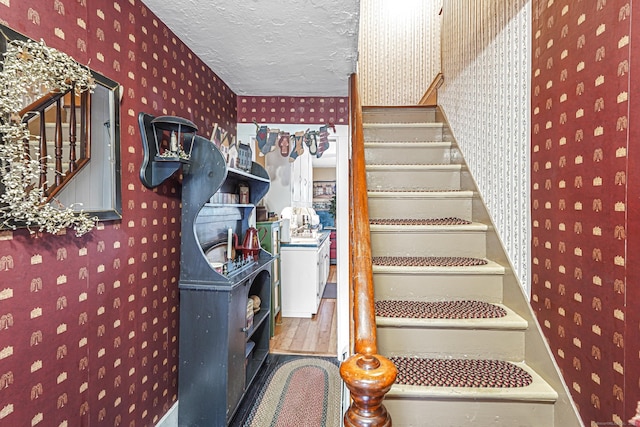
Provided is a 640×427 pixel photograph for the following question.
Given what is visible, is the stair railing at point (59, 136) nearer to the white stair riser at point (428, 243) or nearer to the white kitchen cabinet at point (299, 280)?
the white stair riser at point (428, 243)

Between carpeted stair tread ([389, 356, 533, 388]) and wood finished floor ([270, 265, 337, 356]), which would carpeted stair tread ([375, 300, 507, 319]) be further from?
wood finished floor ([270, 265, 337, 356])

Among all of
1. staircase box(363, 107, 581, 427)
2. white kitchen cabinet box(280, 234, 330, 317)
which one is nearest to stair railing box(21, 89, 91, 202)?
staircase box(363, 107, 581, 427)

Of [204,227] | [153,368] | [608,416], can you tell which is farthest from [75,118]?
[608,416]

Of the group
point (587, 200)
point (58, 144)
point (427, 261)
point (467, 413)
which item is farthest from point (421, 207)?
point (58, 144)

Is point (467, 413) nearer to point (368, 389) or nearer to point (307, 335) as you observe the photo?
point (368, 389)

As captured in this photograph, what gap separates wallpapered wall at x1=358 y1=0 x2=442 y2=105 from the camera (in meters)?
4.01

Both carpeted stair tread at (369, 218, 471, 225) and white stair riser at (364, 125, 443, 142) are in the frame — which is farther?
white stair riser at (364, 125, 443, 142)

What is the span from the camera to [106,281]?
1.47 meters

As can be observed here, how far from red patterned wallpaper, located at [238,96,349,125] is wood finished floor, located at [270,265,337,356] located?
218 cm

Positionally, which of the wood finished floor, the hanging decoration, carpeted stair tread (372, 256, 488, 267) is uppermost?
the hanging decoration

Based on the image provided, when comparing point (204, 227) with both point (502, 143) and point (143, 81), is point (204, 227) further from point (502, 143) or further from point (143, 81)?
point (502, 143)

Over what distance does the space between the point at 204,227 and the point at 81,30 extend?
1303 mm

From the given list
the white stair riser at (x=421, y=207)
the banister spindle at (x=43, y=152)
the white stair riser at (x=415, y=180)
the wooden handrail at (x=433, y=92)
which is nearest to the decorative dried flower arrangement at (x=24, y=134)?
the banister spindle at (x=43, y=152)

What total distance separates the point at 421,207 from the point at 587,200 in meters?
1.03
